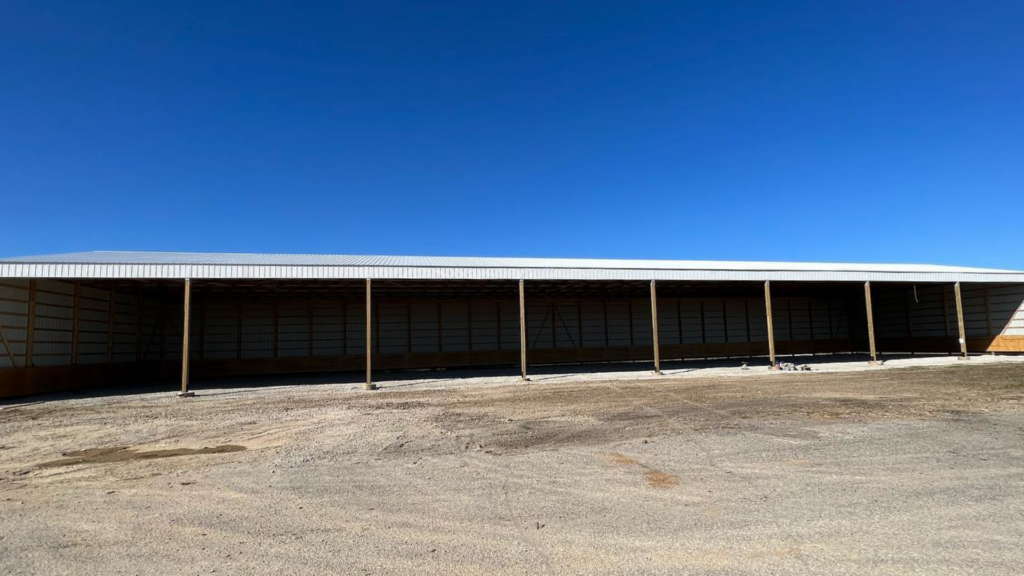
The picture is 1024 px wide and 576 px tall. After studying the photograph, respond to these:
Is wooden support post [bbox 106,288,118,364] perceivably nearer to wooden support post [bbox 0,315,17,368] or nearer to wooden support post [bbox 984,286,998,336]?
wooden support post [bbox 0,315,17,368]

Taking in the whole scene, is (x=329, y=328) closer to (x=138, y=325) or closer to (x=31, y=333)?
(x=138, y=325)

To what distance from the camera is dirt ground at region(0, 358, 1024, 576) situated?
178 inches

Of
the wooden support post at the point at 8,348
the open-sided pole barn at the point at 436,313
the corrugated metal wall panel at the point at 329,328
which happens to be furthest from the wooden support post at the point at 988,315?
the wooden support post at the point at 8,348

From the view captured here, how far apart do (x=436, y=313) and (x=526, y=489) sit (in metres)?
22.0

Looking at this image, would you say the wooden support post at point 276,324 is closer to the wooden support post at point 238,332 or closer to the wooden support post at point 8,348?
the wooden support post at point 238,332

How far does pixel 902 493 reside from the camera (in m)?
6.02

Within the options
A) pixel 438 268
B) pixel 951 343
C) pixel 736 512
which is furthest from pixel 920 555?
pixel 951 343

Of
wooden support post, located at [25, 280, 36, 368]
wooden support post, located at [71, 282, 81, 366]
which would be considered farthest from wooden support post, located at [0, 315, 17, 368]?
wooden support post, located at [71, 282, 81, 366]

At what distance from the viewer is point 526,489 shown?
651cm

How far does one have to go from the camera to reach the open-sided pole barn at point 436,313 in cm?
1795

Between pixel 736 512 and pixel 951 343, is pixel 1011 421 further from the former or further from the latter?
pixel 951 343

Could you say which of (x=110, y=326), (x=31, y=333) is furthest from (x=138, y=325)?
(x=31, y=333)

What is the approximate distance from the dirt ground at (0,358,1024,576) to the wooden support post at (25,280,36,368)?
5.48 meters

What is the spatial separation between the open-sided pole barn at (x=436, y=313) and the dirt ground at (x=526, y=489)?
19.4ft
